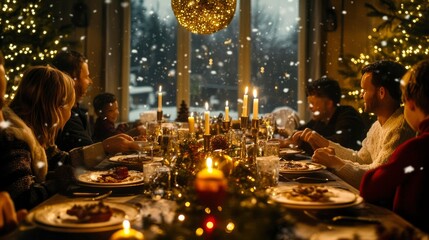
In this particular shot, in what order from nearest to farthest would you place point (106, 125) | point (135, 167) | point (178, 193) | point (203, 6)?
point (178, 193) < point (135, 167) < point (203, 6) < point (106, 125)

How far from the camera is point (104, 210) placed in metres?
1.53

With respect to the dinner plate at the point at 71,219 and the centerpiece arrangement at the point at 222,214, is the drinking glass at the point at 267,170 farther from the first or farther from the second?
the dinner plate at the point at 71,219

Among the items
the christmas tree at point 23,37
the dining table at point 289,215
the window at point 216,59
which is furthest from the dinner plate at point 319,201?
the window at point 216,59

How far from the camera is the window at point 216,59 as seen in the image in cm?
689

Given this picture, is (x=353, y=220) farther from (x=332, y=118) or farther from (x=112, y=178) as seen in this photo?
(x=332, y=118)

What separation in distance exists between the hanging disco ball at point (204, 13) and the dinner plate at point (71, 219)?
2407 mm

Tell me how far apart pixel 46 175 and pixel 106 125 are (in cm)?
212

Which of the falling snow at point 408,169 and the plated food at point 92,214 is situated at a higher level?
the falling snow at point 408,169

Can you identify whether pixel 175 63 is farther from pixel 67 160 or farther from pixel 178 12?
pixel 67 160

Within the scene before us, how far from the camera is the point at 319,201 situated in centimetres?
179

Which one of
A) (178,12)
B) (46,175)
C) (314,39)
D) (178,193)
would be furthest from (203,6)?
(314,39)

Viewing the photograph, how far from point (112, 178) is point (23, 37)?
9.67 feet

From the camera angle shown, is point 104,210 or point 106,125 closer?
point 104,210

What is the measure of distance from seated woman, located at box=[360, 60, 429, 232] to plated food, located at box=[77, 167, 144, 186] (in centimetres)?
92
